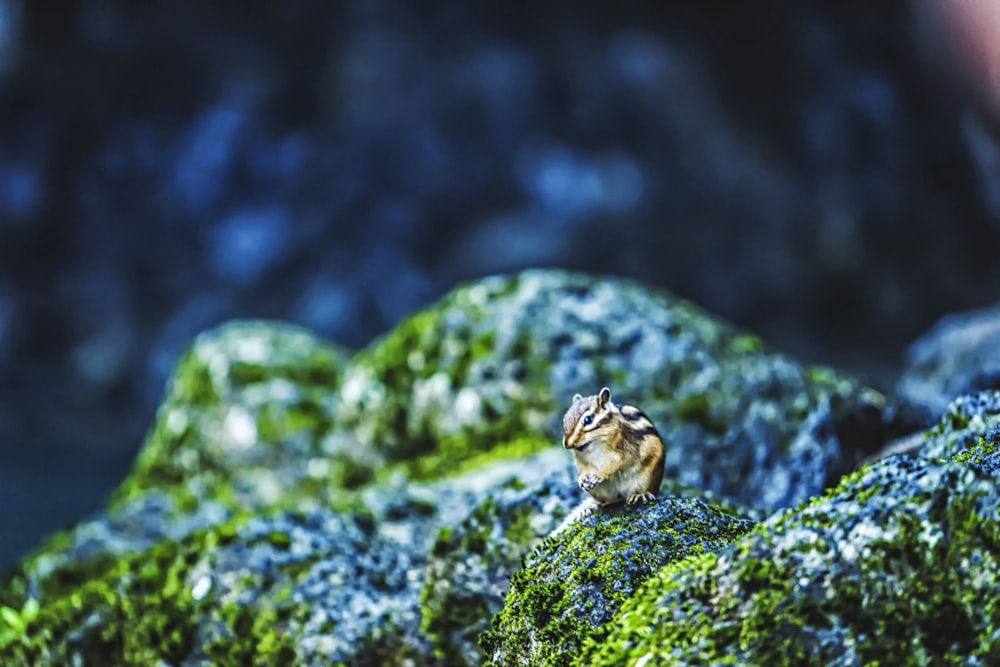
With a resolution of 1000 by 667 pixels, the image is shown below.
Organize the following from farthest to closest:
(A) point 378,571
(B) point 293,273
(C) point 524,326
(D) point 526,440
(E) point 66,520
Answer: (B) point 293,273
(E) point 66,520
(C) point 524,326
(D) point 526,440
(A) point 378,571

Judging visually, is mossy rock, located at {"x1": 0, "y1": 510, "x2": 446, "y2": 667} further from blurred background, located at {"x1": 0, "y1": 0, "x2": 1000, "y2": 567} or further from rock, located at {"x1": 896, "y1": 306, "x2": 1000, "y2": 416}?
blurred background, located at {"x1": 0, "y1": 0, "x2": 1000, "y2": 567}

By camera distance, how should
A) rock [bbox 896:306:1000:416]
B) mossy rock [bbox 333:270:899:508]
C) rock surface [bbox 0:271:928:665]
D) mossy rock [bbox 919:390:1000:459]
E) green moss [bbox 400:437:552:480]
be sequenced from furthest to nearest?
rock [bbox 896:306:1000:416], green moss [bbox 400:437:552:480], mossy rock [bbox 333:270:899:508], rock surface [bbox 0:271:928:665], mossy rock [bbox 919:390:1000:459]

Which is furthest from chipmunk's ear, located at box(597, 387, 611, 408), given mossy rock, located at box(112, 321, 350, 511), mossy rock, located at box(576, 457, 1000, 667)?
mossy rock, located at box(112, 321, 350, 511)

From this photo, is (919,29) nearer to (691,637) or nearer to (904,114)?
(904,114)

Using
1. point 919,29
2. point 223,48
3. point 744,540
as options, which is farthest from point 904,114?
point 744,540

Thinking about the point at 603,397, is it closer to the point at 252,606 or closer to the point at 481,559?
the point at 481,559

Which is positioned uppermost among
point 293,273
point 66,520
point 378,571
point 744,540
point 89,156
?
point 89,156
